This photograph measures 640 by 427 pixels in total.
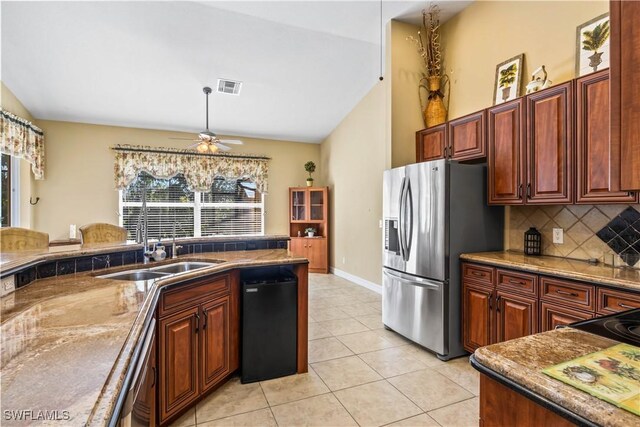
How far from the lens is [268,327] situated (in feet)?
7.82

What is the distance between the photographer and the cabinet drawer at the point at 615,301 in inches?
68.8

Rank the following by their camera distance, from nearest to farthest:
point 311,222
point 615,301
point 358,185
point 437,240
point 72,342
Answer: point 72,342 → point 615,301 → point 437,240 → point 358,185 → point 311,222

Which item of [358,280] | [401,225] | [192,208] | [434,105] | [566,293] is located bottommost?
[358,280]

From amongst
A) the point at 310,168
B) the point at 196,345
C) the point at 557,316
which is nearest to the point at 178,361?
the point at 196,345

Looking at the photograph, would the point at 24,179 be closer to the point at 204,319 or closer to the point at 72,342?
the point at 204,319

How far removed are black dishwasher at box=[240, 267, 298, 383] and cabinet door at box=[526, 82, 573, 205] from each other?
2.08 m

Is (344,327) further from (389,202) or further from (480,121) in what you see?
(480,121)

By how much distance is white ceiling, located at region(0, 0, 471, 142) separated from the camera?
125 inches

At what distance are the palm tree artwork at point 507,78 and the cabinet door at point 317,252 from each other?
4.13m

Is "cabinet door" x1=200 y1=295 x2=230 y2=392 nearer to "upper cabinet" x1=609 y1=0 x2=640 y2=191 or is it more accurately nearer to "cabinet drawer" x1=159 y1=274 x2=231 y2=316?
"cabinet drawer" x1=159 y1=274 x2=231 y2=316

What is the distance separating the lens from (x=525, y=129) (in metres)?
2.54

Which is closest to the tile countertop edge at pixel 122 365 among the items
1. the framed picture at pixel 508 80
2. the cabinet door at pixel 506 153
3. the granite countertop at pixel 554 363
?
the granite countertop at pixel 554 363

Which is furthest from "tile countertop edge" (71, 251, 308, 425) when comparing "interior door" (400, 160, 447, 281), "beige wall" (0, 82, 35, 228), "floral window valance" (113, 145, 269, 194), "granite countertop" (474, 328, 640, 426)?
"floral window valance" (113, 145, 269, 194)

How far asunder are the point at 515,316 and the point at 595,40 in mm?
2157
